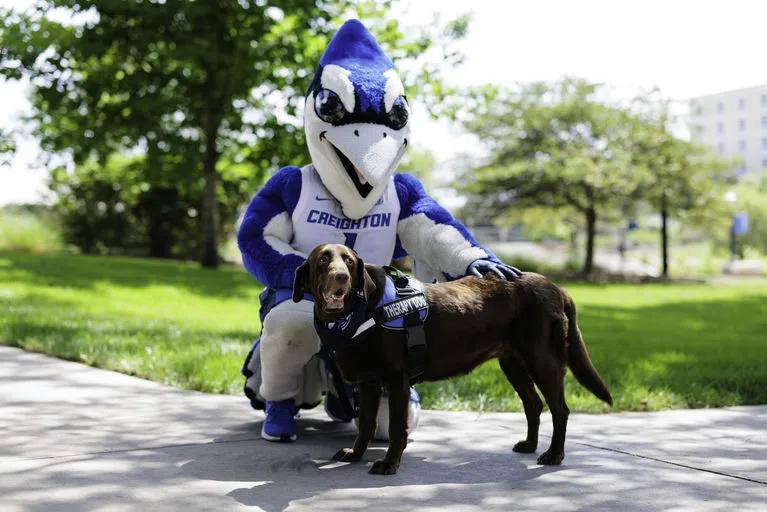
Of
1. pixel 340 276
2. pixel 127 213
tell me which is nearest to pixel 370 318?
pixel 340 276

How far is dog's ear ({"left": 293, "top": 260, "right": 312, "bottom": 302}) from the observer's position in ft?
11.1

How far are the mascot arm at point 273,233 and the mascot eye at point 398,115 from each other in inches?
22.7

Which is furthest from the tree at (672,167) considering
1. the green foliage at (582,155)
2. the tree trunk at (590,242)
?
the tree trunk at (590,242)

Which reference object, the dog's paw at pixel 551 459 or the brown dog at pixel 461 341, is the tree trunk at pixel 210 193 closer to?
the brown dog at pixel 461 341

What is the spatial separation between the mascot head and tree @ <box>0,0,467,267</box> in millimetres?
11506

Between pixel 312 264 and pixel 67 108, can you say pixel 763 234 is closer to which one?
pixel 67 108

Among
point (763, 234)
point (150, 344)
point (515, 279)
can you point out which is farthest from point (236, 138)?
point (763, 234)

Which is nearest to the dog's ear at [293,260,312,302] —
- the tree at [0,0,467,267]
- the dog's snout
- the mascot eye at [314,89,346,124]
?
the dog's snout

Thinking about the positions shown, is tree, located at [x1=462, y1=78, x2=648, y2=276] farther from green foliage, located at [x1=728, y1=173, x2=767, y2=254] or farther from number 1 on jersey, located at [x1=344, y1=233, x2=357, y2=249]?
number 1 on jersey, located at [x1=344, y1=233, x2=357, y2=249]

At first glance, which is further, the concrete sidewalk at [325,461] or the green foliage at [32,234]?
the green foliage at [32,234]

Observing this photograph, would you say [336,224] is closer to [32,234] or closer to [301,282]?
[301,282]

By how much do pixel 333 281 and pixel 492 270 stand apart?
3.40 ft

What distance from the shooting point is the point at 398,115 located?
169 inches

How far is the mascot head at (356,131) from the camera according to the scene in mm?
4125
